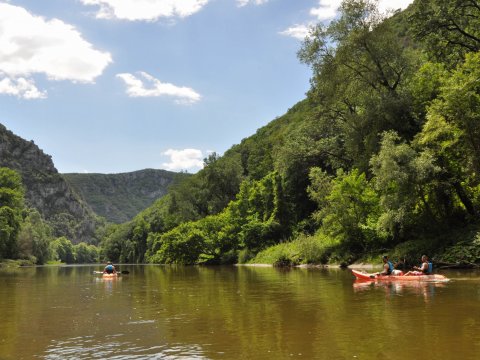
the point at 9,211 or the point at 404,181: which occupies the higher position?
the point at 9,211

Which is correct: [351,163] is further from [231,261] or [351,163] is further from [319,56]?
[231,261]

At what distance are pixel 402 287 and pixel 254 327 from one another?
12.4 metres

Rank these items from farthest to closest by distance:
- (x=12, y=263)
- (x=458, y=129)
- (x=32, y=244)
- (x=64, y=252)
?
(x=64, y=252) → (x=32, y=244) → (x=12, y=263) → (x=458, y=129)

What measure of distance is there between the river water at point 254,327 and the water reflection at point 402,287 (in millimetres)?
135

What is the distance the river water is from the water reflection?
13 centimetres

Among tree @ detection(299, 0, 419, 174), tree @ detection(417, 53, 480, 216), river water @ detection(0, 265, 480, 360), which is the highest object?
tree @ detection(299, 0, 419, 174)

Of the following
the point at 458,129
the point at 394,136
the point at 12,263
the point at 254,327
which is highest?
the point at 394,136

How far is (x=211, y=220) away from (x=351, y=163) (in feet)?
97.8

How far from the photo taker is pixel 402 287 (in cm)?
2144

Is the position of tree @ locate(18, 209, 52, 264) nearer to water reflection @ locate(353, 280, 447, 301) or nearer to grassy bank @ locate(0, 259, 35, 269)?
grassy bank @ locate(0, 259, 35, 269)

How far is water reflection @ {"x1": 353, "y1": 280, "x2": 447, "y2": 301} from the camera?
1843 centimetres

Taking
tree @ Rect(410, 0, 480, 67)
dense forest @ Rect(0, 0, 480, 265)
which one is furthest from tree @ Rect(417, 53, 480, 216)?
tree @ Rect(410, 0, 480, 67)

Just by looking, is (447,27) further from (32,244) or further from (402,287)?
(32,244)

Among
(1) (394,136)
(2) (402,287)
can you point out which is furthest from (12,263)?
(2) (402,287)
